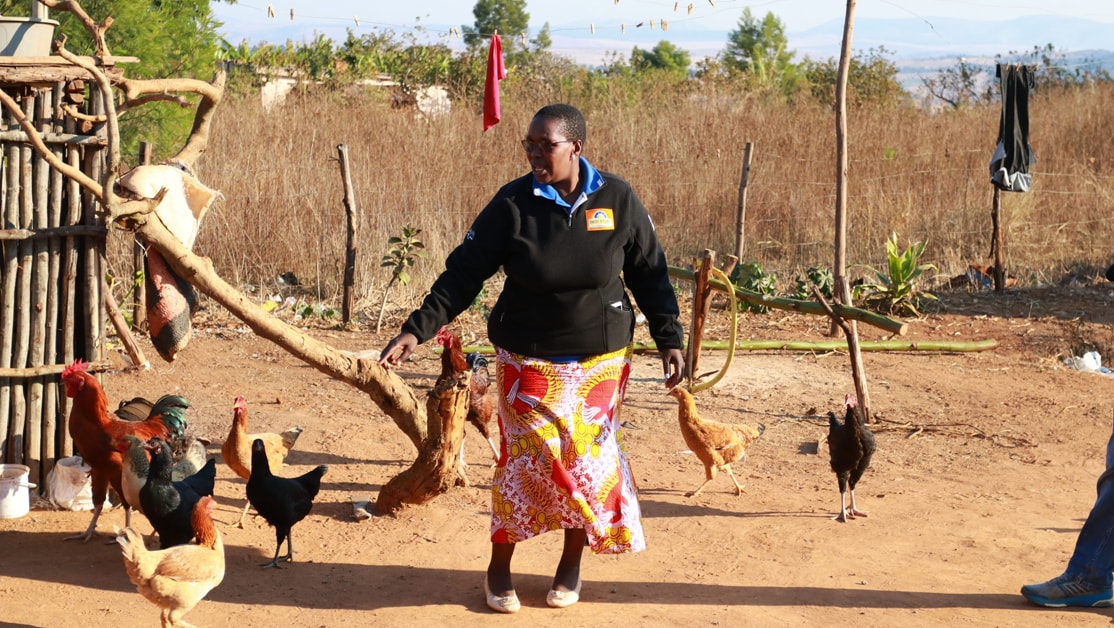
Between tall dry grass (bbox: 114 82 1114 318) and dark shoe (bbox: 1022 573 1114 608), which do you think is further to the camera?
tall dry grass (bbox: 114 82 1114 318)

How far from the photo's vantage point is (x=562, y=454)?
4.18 meters

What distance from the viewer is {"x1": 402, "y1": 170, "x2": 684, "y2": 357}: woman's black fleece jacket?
4.07 meters

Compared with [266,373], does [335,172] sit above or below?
above

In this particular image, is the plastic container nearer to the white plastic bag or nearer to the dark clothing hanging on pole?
the white plastic bag

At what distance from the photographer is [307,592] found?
4.78 meters

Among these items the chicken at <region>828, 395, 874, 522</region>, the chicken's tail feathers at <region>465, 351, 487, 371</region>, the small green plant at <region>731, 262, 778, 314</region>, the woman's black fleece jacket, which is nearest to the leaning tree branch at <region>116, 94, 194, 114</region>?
the woman's black fleece jacket

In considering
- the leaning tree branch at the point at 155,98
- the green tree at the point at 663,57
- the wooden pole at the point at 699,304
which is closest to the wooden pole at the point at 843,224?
the wooden pole at the point at 699,304

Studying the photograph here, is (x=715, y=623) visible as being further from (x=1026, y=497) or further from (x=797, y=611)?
(x=1026, y=497)

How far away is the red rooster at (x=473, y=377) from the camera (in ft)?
17.6

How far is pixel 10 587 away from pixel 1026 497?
5.43 meters

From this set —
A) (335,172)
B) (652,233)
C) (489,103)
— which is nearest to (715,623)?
(652,233)

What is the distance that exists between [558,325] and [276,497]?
175cm

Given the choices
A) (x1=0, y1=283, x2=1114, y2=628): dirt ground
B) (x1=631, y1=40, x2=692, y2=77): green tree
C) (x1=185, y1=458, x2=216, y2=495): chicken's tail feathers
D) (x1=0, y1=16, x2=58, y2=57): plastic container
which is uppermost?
(x1=631, y1=40, x2=692, y2=77): green tree

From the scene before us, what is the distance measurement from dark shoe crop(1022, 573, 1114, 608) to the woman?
1837 millimetres
